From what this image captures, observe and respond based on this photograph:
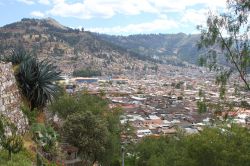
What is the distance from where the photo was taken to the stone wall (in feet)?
52.3

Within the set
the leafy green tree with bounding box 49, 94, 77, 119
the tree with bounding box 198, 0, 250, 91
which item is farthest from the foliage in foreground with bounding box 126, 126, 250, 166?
the leafy green tree with bounding box 49, 94, 77, 119

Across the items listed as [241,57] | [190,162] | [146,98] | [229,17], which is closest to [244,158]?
[190,162]

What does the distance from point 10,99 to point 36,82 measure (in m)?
2.71

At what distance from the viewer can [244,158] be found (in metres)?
17.3

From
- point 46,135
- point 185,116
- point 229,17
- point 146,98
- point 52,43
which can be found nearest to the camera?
point 229,17

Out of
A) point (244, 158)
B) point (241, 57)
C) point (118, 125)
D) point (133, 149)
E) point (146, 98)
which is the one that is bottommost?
point (146, 98)

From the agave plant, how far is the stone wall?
1.26 meters

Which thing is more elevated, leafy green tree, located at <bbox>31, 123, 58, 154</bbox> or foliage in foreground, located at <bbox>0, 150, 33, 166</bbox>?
foliage in foreground, located at <bbox>0, 150, 33, 166</bbox>

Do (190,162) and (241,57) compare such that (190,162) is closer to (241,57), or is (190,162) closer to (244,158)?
(244,158)

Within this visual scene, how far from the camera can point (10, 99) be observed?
16.6 metres

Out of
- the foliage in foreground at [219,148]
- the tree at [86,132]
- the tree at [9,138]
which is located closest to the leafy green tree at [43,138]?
the tree at [9,138]

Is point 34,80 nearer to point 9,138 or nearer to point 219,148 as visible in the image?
point 9,138

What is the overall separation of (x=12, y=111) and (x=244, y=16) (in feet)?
32.4

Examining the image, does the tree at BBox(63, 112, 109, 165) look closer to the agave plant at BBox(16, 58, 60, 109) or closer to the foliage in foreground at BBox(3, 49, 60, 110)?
the foliage in foreground at BBox(3, 49, 60, 110)
